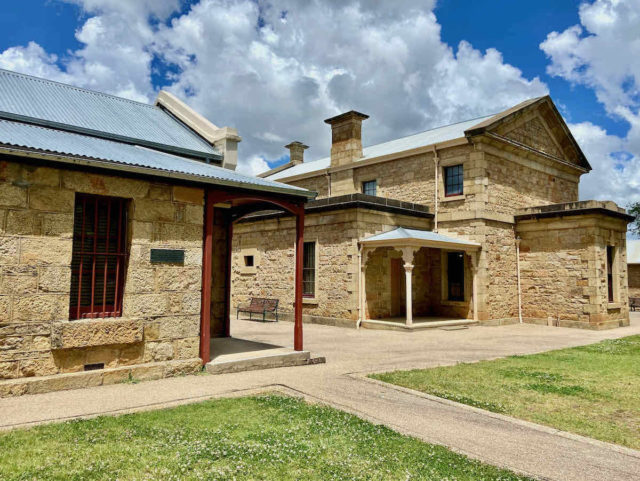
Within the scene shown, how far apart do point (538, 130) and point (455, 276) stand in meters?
6.95

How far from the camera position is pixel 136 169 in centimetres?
693

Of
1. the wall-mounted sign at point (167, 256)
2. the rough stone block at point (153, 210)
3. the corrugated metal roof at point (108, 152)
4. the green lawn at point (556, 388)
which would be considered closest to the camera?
the green lawn at point (556, 388)

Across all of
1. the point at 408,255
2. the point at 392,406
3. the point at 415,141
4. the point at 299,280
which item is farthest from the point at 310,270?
the point at 392,406

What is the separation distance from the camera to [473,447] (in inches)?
179

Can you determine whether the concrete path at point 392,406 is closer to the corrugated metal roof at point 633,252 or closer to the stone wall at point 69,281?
the stone wall at point 69,281

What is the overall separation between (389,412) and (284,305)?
1229 centimetres

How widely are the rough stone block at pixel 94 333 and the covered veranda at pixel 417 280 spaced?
347 inches

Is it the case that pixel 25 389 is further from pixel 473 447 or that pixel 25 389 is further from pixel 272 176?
pixel 272 176

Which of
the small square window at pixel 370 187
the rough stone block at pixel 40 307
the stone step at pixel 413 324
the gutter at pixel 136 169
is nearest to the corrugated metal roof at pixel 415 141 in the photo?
the small square window at pixel 370 187

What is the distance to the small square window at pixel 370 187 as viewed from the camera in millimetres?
20250

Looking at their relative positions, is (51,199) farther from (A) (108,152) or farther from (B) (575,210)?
(B) (575,210)

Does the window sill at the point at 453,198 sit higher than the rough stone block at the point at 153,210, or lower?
higher

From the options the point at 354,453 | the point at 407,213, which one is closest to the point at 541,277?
the point at 407,213

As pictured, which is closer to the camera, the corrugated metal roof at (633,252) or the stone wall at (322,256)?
the stone wall at (322,256)
